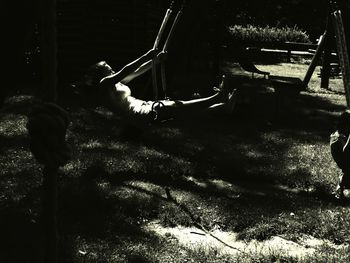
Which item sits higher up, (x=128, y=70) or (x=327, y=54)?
Answer: (x=128, y=70)

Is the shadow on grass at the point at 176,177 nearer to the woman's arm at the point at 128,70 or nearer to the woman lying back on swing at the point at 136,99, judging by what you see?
the woman lying back on swing at the point at 136,99

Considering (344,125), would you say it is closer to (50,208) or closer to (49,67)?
(50,208)

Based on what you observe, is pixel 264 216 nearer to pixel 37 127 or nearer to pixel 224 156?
pixel 224 156

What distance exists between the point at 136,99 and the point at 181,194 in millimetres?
1200

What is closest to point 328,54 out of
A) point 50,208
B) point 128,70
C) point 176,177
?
point 176,177

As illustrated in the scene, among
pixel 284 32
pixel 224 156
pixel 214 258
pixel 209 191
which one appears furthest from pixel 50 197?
pixel 284 32

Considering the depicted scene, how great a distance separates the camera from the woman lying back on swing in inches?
211

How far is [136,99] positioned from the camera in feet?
20.3

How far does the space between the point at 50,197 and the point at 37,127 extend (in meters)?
0.42

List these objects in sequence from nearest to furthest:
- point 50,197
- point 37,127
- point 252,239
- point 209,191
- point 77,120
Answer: point 37,127 → point 50,197 → point 252,239 → point 209,191 → point 77,120

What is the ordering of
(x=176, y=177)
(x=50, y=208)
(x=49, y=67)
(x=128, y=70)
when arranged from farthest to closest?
(x=176, y=177)
(x=128, y=70)
(x=50, y=208)
(x=49, y=67)

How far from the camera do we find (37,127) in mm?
2328

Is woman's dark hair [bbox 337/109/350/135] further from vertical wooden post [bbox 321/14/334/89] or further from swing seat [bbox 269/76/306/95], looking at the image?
vertical wooden post [bbox 321/14/334/89]

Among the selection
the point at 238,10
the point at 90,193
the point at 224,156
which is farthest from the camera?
the point at 238,10
